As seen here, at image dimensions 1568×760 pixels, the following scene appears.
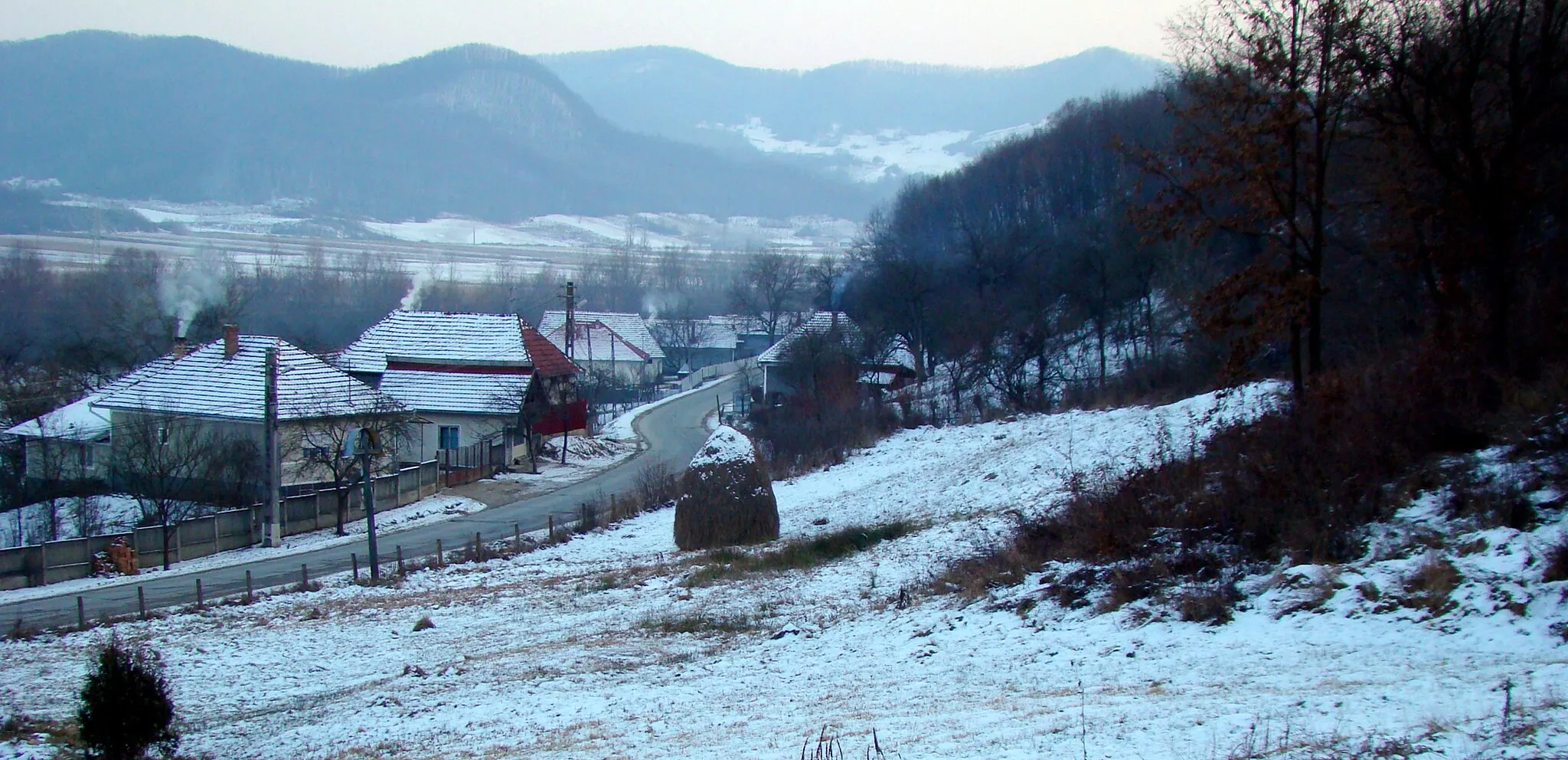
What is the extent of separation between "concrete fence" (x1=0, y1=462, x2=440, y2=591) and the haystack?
1522cm

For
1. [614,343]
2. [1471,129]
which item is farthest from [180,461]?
Answer: [614,343]

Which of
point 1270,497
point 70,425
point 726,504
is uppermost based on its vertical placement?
point 1270,497

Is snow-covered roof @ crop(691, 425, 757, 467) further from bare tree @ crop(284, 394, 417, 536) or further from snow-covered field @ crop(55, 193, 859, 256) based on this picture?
snow-covered field @ crop(55, 193, 859, 256)

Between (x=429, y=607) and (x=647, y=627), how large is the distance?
17.9 ft

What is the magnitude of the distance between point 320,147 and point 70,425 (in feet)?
466

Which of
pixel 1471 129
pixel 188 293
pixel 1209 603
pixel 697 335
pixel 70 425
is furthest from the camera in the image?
pixel 697 335

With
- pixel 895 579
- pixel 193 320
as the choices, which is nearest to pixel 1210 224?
pixel 895 579

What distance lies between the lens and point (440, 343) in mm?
45625

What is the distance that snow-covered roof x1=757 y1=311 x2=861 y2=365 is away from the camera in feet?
174

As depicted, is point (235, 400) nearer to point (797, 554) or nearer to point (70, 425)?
point (70, 425)

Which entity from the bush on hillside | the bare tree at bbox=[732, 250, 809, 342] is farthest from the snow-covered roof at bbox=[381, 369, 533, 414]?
the bare tree at bbox=[732, 250, 809, 342]

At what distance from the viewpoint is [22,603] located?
68.4ft

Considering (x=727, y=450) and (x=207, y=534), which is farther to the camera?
(x=207, y=534)

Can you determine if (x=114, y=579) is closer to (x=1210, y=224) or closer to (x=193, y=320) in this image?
(x=1210, y=224)
